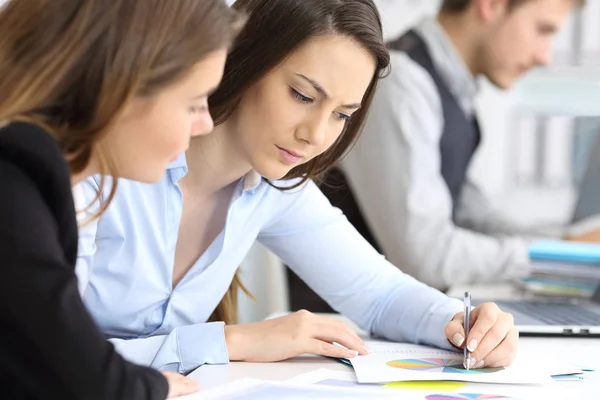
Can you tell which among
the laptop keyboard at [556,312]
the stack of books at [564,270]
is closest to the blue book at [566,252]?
the stack of books at [564,270]

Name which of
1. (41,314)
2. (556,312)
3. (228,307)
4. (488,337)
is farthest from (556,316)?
(41,314)

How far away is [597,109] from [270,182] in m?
2.79

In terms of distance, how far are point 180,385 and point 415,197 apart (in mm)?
1387

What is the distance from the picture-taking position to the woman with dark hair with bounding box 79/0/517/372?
1161mm

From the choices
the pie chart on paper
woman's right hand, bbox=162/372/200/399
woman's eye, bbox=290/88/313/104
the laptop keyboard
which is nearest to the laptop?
the laptop keyboard

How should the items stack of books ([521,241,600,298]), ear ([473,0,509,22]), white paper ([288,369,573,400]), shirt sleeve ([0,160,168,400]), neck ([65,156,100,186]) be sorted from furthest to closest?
ear ([473,0,509,22]) → stack of books ([521,241,600,298]) → white paper ([288,369,573,400]) → neck ([65,156,100,186]) → shirt sleeve ([0,160,168,400])

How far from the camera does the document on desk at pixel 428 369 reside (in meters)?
1.07

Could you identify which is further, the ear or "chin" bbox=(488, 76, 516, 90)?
"chin" bbox=(488, 76, 516, 90)

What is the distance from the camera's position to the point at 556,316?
1.58 meters

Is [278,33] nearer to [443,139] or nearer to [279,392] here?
[279,392]

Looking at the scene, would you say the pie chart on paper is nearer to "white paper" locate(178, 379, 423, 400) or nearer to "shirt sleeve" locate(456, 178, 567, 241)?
"white paper" locate(178, 379, 423, 400)

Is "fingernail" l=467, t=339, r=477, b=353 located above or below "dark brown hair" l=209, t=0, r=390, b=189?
below

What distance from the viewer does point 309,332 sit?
119 centimetres

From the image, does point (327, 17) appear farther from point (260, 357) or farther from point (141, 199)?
point (260, 357)
